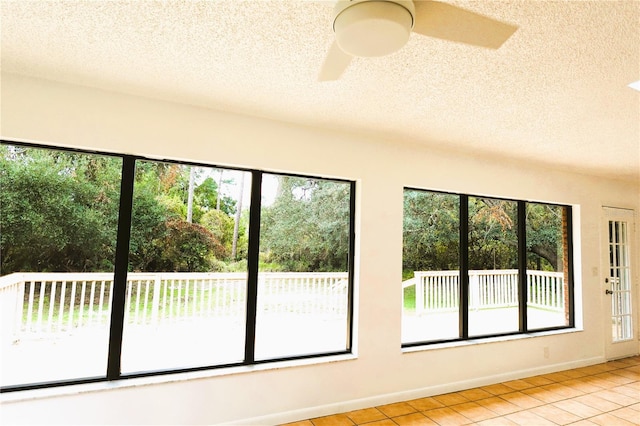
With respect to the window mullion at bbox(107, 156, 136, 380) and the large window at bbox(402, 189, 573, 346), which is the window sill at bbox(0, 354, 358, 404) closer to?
the window mullion at bbox(107, 156, 136, 380)

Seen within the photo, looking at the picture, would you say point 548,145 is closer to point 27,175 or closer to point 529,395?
point 529,395

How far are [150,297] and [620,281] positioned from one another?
19.7 feet

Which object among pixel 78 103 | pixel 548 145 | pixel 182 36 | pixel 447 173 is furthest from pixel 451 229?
pixel 78 103

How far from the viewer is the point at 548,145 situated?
3.39 m

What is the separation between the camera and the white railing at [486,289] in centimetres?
505

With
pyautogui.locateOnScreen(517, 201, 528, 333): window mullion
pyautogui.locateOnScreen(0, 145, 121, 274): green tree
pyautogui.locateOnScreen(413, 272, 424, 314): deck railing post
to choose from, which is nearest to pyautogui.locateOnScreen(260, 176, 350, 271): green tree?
pyautogui.locateOnScreen(0, 145, 121, 274): green tree

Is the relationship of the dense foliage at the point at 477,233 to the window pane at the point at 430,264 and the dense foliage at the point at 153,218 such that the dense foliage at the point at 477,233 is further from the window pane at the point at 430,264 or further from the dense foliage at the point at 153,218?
the dense foliage at the point at 153,218

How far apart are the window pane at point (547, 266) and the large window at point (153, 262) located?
108 inches

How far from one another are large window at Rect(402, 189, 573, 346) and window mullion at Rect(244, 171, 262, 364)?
5.17ft

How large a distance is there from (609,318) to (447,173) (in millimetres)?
3262

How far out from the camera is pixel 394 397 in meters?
3.24

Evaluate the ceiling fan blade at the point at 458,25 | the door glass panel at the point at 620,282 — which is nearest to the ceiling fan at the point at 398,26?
the ceiling fan blade at the point at 458,25

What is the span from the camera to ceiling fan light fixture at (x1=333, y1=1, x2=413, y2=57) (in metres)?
1.26

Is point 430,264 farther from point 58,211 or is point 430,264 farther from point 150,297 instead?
point 58,211
